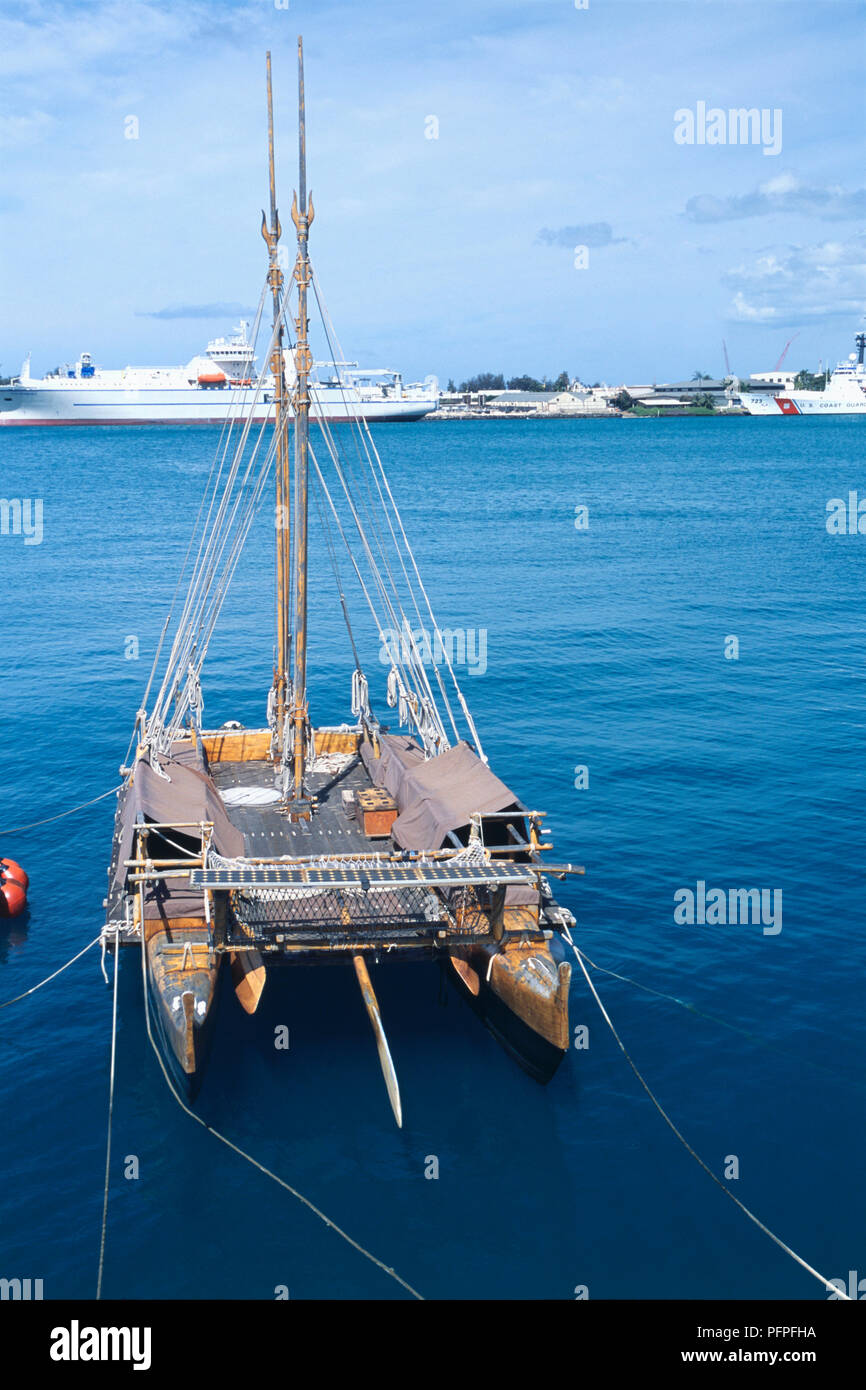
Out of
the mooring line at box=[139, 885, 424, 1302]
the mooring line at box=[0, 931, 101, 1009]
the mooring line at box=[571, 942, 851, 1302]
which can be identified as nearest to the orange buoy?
the mooring line at box=[0, 931, 101, 1009]

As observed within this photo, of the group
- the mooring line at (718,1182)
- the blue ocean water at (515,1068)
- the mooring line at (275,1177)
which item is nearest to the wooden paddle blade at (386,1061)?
the blue ocean water at (515,1068)

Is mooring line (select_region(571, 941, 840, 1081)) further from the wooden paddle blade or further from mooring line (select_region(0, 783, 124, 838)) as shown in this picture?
mooring line (select_region(0, 783, 124, 838))

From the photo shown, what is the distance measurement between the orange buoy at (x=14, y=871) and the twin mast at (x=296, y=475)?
7498 mm

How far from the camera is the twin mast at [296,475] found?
27531mm

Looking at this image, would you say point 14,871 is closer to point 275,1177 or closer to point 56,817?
point 56,817

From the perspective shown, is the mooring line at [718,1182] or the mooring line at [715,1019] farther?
the mooring line at [715,1019]

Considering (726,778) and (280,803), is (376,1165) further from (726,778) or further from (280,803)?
(726,778)

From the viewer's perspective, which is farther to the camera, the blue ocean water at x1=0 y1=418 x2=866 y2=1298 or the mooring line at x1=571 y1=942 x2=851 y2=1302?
the blue ocean water at x1=0 y1=418 x2=866 y2=1298

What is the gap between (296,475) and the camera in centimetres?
2889

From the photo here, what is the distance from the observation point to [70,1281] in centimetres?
1719

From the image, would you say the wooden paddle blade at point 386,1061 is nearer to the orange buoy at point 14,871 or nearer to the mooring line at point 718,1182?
the mooring line at point 718,1182

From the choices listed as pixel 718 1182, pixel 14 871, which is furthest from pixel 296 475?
pixel 718 1182

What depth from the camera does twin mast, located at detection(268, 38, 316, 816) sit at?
2753 cm

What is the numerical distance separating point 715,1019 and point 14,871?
1823 cm
